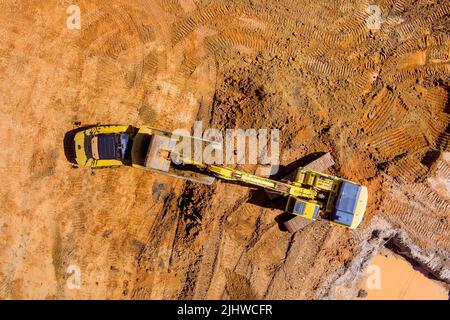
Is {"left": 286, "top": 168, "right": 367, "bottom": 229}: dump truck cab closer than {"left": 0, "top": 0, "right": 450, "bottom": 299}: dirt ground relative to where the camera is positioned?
Yes

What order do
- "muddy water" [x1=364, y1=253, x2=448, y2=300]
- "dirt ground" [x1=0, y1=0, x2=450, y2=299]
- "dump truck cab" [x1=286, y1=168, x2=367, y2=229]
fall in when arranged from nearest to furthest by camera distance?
"dump truck cab" [x1=286, y1=168, x2=367, y2=229] → "dirt ground" [x1=0, y1=0, x2=450, y2=299] → "muddy water" [x1=364, y1=253, x2=448, y2=300]

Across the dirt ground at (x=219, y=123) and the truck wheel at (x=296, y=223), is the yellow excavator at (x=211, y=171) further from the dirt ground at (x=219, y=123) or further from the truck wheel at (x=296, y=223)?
the dirt ground at (x=219, y=123)

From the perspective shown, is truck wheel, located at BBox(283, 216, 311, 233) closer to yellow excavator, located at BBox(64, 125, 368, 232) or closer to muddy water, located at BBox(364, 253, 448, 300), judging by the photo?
yellow excavator, located at BBox(64, 125, 368, 232)

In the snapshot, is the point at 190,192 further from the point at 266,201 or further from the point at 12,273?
the point at 12,273

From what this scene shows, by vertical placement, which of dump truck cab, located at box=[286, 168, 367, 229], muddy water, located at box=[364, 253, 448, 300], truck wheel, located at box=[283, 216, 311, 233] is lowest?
muddy water, located at box=[364, 253, 448, 300]

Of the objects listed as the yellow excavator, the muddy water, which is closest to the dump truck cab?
the yellow excavator

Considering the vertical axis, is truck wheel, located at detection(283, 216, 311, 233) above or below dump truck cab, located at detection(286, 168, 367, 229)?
below

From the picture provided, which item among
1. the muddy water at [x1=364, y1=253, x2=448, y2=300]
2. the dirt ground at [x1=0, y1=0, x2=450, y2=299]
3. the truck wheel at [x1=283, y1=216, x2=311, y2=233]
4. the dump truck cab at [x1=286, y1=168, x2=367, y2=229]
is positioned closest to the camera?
the dump truck cab at [x1=286, y1=168, x2=367, y2=229]
